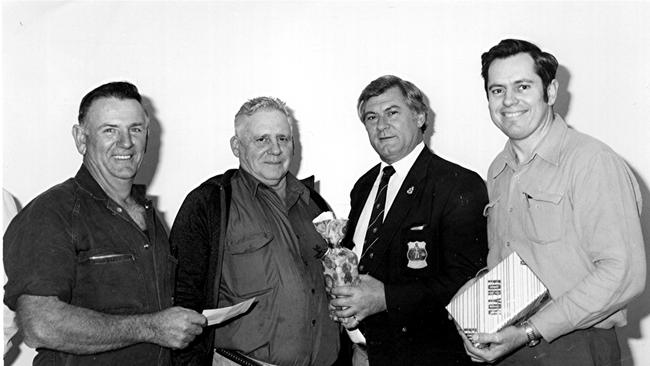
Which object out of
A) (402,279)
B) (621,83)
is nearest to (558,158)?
(402,279)

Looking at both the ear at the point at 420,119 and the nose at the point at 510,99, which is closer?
the nose at the point at 510,99

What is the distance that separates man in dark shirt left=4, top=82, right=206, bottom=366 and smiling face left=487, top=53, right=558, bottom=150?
1.60m

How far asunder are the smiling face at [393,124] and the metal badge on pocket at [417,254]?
0.56 meters

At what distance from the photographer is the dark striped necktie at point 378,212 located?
136 inches

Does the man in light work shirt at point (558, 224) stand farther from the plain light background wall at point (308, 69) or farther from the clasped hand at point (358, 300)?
the plain light background wall at point (308, 69)

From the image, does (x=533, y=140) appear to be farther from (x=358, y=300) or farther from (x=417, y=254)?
(x=358, y=300)

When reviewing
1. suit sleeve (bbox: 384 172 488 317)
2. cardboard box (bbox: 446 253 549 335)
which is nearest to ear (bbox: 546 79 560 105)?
suit sleeve (bbox: 384 172 488 317)

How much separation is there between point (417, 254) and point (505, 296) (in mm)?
649

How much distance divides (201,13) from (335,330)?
8.16 feet

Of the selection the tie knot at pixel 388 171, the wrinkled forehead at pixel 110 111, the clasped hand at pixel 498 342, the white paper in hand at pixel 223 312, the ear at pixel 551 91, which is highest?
the ear at pixel 551 91

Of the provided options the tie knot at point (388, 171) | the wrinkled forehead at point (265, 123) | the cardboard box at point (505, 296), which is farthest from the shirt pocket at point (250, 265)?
the cardboard box at point (505, 296)

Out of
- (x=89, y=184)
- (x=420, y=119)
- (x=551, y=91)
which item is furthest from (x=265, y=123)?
(x=551, y=91)

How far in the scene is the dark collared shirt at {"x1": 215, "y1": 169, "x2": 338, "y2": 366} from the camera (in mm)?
3150

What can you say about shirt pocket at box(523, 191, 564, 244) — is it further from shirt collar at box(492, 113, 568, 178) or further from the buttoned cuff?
the buttoned cuff
